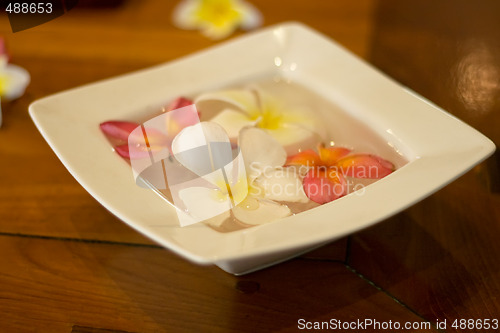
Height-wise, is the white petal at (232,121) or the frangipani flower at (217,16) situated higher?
the white petal at (232,121)

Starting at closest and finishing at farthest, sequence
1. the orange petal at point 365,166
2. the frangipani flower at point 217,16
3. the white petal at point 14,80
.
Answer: the orange petal at point 365,166 → the white petal at point 14,80 → the frangipani flower at point 217,16

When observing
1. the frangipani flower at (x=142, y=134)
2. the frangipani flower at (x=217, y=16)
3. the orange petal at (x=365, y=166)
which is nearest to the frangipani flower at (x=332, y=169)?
the orange petal at (x=365, y=166)

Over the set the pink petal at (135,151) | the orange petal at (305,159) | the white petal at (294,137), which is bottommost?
the pink petal at (135,151)

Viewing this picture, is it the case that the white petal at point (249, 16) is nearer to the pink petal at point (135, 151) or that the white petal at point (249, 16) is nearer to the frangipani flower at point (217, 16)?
the frangipani flower at point (217, 16)

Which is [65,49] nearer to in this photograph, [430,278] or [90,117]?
[90,117]

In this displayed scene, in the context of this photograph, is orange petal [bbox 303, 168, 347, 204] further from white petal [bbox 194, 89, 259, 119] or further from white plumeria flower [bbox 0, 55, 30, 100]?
white plumeria flower [bbox 0, 55, 30, 100]

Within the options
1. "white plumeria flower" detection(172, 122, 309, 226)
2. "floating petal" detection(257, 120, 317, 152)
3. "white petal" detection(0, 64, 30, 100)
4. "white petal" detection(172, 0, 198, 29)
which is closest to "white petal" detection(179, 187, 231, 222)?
"white plumeria flower" detection(172, 122, 309, 226)

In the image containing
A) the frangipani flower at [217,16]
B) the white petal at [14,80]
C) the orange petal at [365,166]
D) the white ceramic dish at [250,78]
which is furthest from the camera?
the frangipani flower at [217,16]
